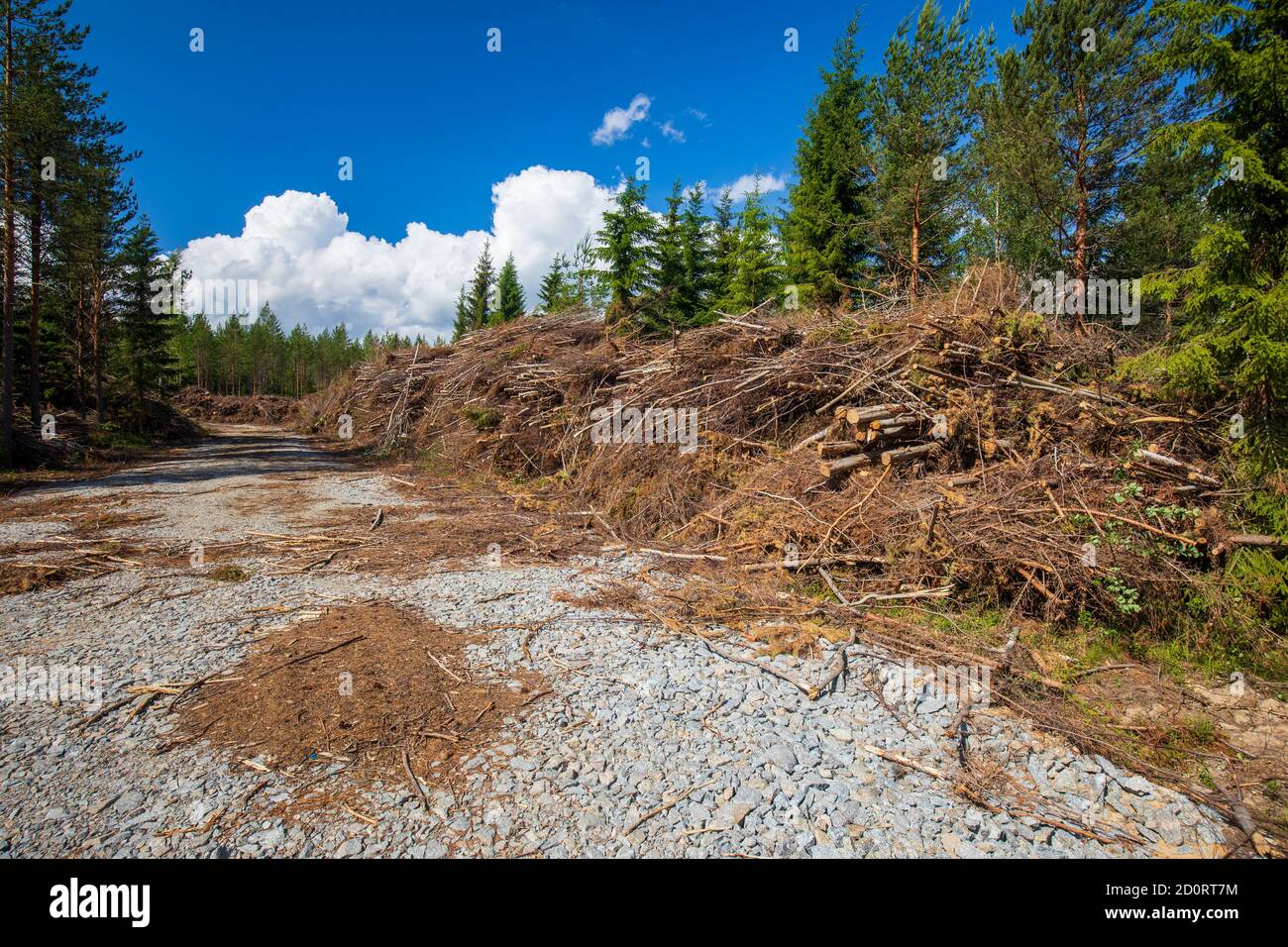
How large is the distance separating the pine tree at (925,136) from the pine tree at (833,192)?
217cm

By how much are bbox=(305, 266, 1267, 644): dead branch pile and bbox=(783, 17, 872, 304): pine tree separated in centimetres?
1109

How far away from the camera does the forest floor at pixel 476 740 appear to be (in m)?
2.92

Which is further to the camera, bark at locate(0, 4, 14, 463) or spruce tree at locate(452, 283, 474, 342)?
spruce tree at locate(452, 283, 474, 342)

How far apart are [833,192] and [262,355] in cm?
7122

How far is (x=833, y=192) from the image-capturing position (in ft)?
69.8

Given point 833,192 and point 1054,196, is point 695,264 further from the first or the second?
point 1054,196

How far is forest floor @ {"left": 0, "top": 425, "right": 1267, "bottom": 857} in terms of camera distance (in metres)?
2.92

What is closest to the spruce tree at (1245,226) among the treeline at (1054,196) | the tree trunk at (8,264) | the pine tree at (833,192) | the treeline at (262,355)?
the treeline at (1054,196)

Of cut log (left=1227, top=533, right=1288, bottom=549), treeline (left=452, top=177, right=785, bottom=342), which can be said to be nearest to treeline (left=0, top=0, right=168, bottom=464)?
treeline (left=452, top=177, right=785, bottom=342)

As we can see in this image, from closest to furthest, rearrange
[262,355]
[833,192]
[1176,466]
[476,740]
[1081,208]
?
1. [476,740]
2. [1176,466]
3. [1081,208]
4. [833,192]
5. [262,355]

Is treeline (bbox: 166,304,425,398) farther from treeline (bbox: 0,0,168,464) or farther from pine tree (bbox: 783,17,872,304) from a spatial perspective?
pine tree (bbox: 783,17,872,304)

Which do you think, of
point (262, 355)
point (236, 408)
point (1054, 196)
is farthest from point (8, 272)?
point (262, 355)
